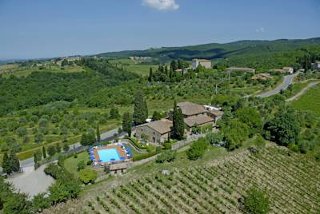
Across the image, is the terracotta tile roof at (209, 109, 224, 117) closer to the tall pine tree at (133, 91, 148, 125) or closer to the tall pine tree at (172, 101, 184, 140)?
the tall pine tree at (172, 101, 184, 140)

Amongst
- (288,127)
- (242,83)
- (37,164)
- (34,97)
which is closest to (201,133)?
(288,127)

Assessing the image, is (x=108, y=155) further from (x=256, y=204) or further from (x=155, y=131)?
(x=256, y=204)

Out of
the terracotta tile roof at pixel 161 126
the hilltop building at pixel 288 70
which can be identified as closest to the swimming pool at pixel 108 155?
the terracotta tile roof at pixel 161 126

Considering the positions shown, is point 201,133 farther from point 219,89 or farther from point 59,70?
point 59,70

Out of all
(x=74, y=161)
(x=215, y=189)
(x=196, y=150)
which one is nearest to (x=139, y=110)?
(x=74, y=161)

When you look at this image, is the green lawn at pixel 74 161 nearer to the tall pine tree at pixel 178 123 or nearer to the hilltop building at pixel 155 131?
the hilltop building at pixel 155 131
